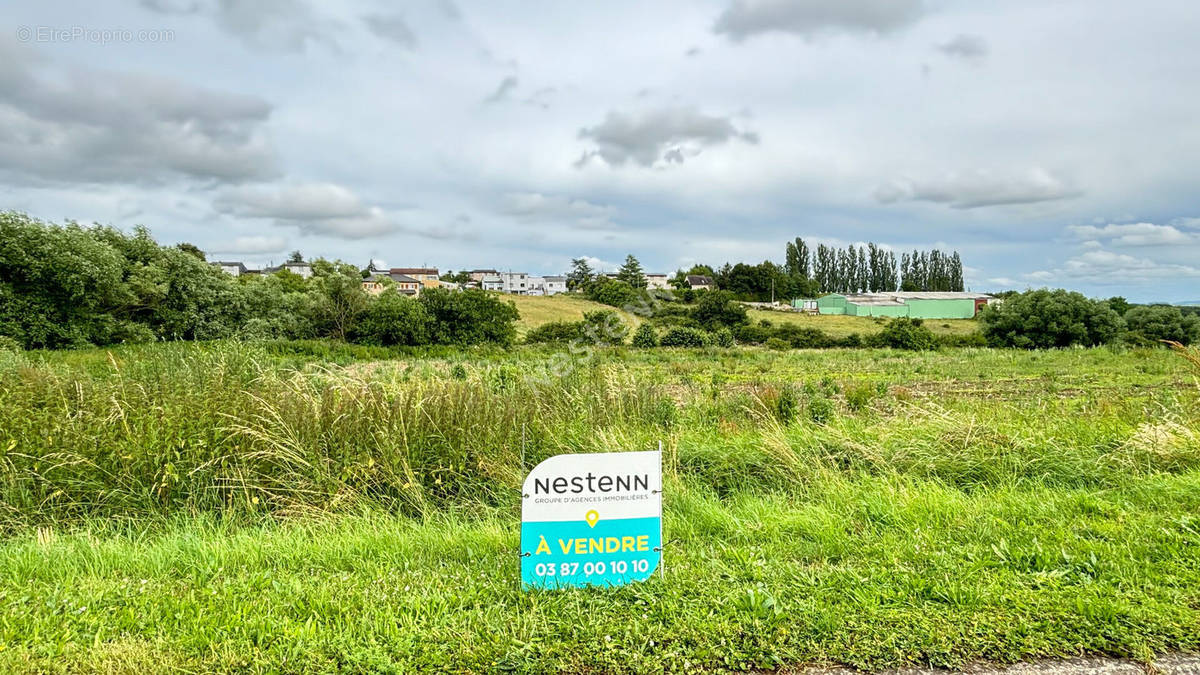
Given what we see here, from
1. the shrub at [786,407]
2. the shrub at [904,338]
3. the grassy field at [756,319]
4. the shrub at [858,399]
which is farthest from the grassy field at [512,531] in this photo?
the shrub at [904,338]

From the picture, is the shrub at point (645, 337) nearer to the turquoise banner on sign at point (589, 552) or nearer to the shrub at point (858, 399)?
the shrub at point (858, 399)

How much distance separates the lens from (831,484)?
4840 mm

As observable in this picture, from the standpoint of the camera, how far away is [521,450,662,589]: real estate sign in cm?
308

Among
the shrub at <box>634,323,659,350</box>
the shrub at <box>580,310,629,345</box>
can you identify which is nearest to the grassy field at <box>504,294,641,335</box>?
the shrub at <box>634,323,659,350</box>

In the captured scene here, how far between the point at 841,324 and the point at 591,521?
191 feet

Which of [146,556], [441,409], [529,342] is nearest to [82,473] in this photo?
[146,556]

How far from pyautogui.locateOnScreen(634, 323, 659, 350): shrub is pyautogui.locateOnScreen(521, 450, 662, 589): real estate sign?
3607cm

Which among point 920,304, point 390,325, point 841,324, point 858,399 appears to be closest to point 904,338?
point 841,324

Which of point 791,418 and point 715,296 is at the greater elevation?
point 715,296

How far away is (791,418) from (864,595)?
226 inches

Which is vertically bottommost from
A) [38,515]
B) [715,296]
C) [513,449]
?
[38,515]

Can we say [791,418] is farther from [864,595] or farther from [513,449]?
[864,595]

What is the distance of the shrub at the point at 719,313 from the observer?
153ft

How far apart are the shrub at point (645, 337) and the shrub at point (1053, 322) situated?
27.5 m
